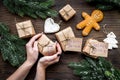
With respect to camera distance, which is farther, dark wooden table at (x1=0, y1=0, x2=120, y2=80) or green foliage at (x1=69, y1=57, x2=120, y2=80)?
dark wooden table at (x1=0, y1=0, x2=120, y2=80)

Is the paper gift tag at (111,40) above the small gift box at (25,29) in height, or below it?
below

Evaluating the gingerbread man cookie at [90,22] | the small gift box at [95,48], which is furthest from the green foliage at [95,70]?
the gingerbread man cookie at [90,22]

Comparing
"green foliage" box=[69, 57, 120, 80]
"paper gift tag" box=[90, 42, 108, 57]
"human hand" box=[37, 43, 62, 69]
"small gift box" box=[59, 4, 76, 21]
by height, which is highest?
"small gift box" box=[59, 4, 76, 21]

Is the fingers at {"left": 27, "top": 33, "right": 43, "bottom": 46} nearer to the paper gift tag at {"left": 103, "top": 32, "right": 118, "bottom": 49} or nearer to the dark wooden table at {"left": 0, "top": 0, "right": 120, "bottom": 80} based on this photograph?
the dark wooden table at {"left": 0, "top": 0, "right": 120, "bottom": 80}

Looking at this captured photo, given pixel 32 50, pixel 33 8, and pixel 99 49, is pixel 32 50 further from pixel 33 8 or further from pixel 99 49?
pixel 99 49

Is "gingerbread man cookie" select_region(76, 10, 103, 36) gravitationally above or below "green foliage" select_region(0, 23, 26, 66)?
above

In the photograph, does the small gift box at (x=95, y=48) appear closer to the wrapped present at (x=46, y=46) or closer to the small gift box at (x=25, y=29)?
the wrapped present at (x=46, y=46)

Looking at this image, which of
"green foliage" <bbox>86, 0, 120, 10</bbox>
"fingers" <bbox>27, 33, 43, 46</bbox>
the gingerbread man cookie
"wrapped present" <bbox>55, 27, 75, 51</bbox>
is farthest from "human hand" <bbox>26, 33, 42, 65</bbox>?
"green foliage" <bbox>86, 0, 120, 10</bbox>
